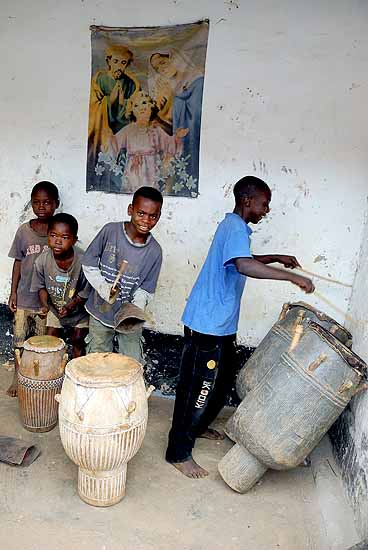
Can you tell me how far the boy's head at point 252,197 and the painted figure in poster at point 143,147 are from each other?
3.30 ft

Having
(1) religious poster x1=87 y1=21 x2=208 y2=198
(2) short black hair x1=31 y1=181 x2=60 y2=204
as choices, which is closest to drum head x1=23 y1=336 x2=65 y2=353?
(2) short black hair x1=31 y1=181 x2=60 y2=204

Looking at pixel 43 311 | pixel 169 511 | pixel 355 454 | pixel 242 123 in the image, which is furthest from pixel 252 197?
pixel 43 311

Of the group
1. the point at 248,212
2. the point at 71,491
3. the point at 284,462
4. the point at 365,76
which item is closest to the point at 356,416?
the point at 284,462

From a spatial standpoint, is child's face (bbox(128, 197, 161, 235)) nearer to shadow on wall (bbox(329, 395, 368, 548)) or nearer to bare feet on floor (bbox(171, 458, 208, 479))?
bare feet on floor (bbox(171, 458, 208, 479))

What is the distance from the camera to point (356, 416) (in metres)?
2.82

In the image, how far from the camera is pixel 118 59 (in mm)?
3633

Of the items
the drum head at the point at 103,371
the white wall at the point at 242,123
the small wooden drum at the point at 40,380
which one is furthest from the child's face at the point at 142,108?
the drum head at the point at 103,371

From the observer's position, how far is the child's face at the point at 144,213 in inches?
115

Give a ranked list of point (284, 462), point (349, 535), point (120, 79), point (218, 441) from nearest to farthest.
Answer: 1. point (349, 535)
2. point (284, 462)
3. point (218, 441)
4. point (120, 79)

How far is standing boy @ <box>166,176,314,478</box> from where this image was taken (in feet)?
8.89

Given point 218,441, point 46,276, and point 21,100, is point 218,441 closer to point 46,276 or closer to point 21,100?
point 46,276

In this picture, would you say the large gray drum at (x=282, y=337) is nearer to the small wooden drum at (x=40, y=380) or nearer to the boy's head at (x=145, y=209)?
the boy's head at (x=145, y=209)

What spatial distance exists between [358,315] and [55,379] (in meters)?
1.85

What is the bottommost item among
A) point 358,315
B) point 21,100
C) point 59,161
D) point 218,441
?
point 218,441
